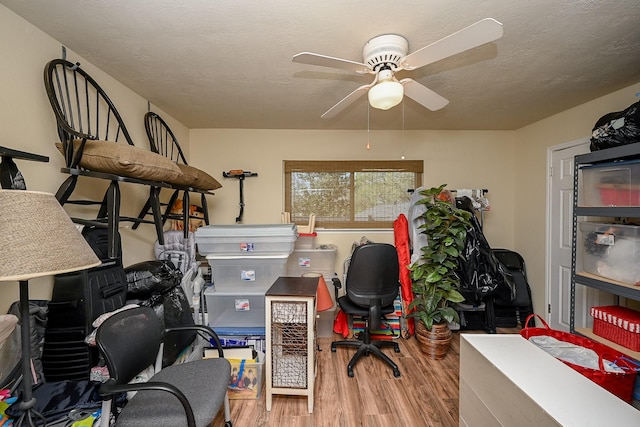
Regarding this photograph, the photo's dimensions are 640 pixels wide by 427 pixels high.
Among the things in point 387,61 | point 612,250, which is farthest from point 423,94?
point 612,250

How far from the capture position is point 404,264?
9.29 ft

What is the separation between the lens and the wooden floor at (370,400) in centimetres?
171

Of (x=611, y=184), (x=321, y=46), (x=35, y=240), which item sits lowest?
(x=35, y=240)

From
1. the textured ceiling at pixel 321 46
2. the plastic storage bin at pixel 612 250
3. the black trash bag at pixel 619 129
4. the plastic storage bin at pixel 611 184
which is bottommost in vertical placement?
the plastic storage bin at pixel 612 250

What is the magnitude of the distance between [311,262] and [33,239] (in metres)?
2.36

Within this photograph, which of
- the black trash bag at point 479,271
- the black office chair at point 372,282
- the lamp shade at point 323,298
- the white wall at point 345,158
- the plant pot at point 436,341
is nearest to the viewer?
the black office chair at point 372,282

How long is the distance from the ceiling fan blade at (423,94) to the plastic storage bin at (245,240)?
1.42 metres

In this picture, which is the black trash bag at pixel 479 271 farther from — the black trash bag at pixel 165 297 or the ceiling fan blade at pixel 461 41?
the black trash bag at pixel 165 297

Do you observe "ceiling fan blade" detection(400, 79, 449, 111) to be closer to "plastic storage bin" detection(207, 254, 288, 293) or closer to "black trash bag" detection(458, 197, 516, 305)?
"black trash bag" detection(458, 197, 516, 305)

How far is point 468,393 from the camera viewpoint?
1.35m

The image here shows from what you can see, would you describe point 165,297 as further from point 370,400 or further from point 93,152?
point 370,400

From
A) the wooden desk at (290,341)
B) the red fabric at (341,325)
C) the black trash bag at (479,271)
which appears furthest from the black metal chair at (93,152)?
the black trash bag at (479,271)

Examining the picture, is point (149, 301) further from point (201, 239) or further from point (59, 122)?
point (59, 122)

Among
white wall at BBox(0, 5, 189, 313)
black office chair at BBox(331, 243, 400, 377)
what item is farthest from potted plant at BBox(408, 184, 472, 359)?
white wall at BBox(0, 5, 189, 313)
